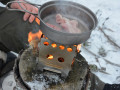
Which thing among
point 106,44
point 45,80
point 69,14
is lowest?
point 106,44

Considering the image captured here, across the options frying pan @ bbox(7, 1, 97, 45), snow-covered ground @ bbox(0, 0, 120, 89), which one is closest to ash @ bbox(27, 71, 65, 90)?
frying pan @ bbox(7, 1, 97, 45)

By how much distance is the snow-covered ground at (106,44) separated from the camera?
11.4 feet

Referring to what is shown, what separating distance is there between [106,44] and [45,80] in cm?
259

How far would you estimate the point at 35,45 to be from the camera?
2.34m

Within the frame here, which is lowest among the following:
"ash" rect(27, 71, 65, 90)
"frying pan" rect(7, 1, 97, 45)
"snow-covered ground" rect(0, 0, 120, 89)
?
"snow-covered ground" rect(0, 0, 120, 89)

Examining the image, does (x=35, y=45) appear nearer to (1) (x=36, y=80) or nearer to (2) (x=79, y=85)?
(1) (x=36, y=80)

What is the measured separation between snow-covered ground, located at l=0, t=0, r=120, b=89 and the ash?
1651mm

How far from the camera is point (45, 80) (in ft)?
6.56

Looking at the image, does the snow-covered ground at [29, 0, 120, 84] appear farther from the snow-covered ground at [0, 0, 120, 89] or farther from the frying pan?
the frying pan

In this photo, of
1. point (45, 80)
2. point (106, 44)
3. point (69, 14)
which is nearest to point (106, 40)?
point (106, 44)

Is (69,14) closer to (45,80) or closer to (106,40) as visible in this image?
(45,80)

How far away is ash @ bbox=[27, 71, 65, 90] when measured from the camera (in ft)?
6.36

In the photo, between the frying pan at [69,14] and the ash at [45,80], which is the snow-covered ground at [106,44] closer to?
the ash at [45,80]

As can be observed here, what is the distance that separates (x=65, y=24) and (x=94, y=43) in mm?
2343
